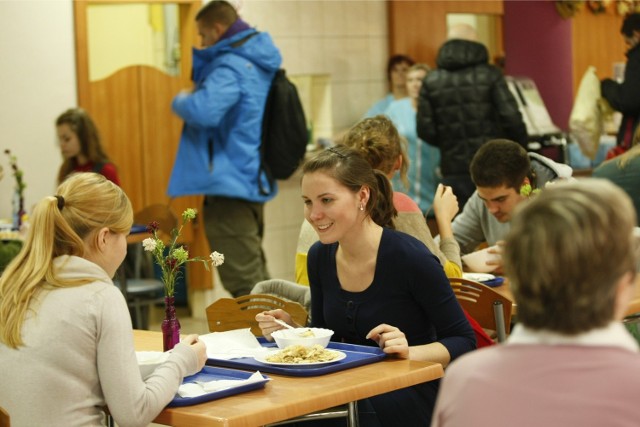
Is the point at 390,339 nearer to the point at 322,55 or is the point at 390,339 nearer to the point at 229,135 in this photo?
the point at 229,135

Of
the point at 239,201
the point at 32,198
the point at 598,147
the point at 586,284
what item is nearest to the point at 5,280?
the point at 586,284

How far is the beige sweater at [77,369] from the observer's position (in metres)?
2.65

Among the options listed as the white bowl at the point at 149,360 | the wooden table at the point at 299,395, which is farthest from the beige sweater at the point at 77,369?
the white bowl at the point at 149,360

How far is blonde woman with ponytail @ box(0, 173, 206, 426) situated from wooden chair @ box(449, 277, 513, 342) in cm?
136

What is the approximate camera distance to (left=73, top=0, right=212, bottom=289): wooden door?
7.36 metres

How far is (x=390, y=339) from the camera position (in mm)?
3045

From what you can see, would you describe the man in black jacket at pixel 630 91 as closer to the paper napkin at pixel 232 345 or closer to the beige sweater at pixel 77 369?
the paper napkin at pixel 232 345

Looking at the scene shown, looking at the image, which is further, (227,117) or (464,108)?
(464,108)

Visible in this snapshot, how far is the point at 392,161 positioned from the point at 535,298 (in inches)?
101

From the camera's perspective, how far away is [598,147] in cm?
912

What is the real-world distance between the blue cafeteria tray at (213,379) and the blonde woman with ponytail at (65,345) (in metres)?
0.04

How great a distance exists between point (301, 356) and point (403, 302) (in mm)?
432

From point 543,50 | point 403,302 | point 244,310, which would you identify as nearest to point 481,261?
point 244,310

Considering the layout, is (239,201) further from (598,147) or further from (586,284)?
(586,284)
